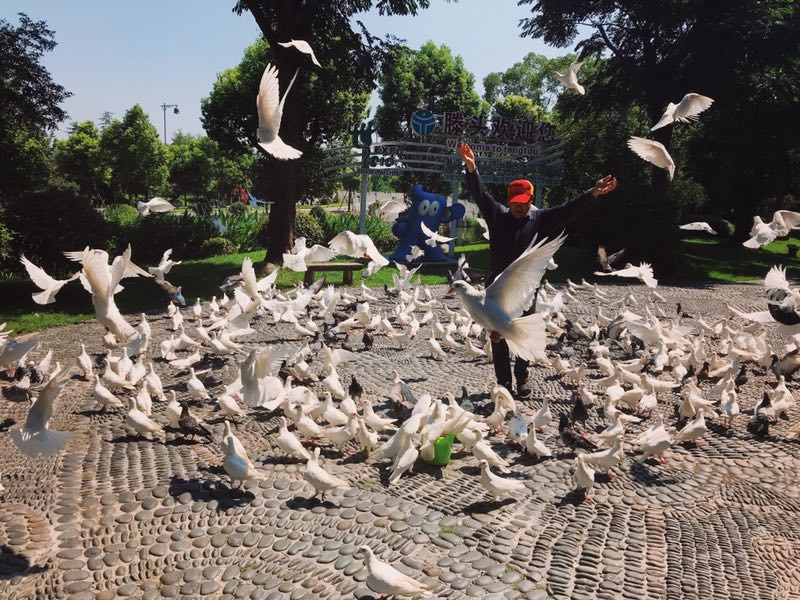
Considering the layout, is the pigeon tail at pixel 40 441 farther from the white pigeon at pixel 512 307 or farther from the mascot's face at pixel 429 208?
the mascot's face at pixel 429 208

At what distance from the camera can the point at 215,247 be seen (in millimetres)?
17719

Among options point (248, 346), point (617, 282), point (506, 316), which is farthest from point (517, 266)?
point (617, 282)

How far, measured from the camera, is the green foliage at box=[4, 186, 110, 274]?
32.5ft

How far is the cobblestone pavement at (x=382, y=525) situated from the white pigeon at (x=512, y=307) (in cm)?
105

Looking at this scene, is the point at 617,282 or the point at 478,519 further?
the point at 617,282

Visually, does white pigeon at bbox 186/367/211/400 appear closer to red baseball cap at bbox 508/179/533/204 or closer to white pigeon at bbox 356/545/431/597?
white pigeon at bbox 356/545/431/597

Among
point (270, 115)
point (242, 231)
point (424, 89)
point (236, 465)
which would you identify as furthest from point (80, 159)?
point (236, 465)

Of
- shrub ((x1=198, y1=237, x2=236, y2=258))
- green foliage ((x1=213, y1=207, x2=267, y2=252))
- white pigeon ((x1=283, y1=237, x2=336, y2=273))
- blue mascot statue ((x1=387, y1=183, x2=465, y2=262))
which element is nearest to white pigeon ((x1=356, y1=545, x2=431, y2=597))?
white pigeon ((x1=283, y1=237, x2=336, y2=273))

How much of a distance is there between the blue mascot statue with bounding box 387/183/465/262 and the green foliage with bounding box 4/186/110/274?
23.7 feet

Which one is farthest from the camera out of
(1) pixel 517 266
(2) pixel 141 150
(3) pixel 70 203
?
(2) pixel 141 150

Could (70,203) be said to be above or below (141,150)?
below

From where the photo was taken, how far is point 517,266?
3.61 meters

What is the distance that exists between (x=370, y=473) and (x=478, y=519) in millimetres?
941

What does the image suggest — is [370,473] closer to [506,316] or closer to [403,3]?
[506,316]
